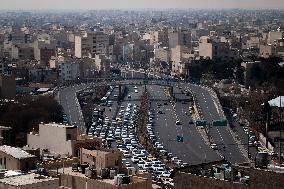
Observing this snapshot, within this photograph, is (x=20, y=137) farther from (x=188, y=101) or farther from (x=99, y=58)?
(x=99, y=58)

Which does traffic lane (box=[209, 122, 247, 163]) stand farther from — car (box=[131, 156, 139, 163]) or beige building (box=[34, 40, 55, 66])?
beige building (box=[34, 40, 55, 66])

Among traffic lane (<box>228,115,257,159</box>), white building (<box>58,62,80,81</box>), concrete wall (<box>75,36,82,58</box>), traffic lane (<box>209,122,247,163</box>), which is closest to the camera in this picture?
traffic lane (<box>209,122,247,163</box>)

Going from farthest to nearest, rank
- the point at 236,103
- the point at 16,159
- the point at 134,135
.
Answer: the point at 236,103, the point at 134,135, the point at 16,159

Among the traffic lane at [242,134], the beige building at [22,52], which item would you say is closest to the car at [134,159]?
the traffic lane at [242,134]

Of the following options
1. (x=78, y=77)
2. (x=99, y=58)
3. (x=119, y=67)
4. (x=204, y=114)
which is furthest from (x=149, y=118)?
(x=119, y=67)

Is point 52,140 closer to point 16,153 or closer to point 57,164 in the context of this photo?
point 57,164

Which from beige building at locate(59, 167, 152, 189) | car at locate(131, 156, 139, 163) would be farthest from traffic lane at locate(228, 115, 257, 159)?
beige building at locate(59, 167, 152, 189)
